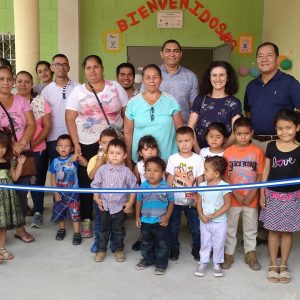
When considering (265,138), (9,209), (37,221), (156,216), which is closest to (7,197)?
(9,209)

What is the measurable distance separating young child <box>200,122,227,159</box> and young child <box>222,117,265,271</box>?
64mm

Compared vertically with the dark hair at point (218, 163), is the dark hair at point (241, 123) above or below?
above

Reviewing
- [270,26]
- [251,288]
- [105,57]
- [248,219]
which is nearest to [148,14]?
[105,57]

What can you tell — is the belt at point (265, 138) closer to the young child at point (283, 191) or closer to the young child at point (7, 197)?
the young child at point (283, 191)

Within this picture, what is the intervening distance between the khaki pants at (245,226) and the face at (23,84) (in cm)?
209

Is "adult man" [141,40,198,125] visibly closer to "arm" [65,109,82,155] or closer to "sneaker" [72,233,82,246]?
"arm" [65,109,82,155]

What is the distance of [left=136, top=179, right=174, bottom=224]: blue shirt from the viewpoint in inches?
108

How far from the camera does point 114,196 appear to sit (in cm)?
284

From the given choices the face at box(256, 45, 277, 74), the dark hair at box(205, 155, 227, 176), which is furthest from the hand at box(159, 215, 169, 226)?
the face at box(256, 45, 277, 74)

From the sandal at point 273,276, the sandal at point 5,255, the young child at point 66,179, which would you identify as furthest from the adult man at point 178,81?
the sandal at point 5,255

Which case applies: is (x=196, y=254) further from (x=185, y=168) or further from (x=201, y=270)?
(x=185, y=168)

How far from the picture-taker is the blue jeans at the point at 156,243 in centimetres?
273

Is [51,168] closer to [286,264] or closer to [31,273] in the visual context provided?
[31,273]

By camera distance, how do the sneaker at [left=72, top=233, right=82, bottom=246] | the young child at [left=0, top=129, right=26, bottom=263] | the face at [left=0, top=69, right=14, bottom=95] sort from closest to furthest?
the young child at [left=0, top=129, right=26, bottom=263] < the face at [left=0, top=69, right=14, bottom=95] < the sneaker at [left=72, top=233, right=82, bottom=246]
